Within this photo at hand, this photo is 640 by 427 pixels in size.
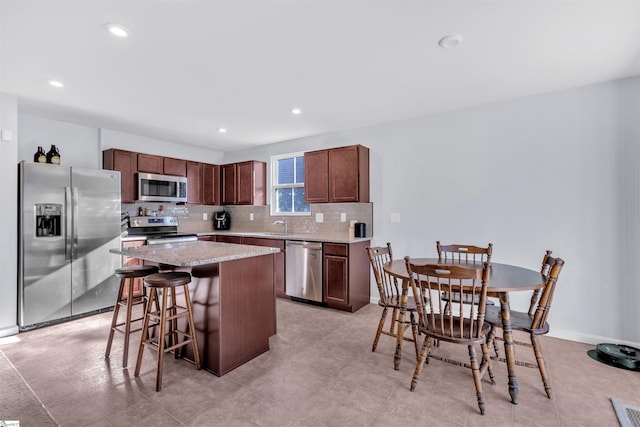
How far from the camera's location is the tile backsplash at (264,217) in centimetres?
446

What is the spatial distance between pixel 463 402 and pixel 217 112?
3.78m

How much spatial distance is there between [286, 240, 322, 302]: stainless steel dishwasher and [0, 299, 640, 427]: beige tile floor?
1.17m

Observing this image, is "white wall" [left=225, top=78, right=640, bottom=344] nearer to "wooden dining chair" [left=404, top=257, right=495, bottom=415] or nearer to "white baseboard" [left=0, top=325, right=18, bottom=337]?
"wooden dining chair" [left=404, top=257, right=495, bottom=415]

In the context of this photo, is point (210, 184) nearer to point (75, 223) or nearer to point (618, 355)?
point (75, 223)

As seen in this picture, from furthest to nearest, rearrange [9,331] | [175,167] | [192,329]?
[175,167]
[9,331]
[192,329]

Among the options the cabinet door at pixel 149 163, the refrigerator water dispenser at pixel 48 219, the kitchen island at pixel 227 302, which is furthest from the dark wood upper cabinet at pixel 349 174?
the refrigerator water dispenser at pixel 48 219

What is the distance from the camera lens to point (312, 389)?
2.12m

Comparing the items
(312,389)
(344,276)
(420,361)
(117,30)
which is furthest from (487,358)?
(117,30)

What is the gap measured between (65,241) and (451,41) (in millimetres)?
4417

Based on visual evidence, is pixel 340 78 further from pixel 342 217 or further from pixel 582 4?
pixel 342 217

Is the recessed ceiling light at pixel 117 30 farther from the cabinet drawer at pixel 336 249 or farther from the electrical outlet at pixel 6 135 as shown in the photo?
the cabinet drawer at pixel 336 249

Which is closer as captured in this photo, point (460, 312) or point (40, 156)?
point (460, 312)

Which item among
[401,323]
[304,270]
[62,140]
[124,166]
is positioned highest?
[62,140]

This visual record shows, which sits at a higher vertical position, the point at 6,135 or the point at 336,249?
the point at 6,135
